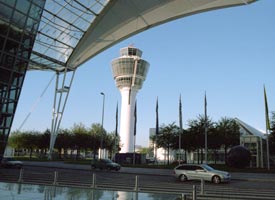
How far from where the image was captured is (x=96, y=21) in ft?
131

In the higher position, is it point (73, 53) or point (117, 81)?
point (117, 81)

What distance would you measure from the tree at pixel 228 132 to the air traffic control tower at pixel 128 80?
40.3 m


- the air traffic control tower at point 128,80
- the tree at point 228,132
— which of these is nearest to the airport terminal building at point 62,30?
the tree at point 228,132

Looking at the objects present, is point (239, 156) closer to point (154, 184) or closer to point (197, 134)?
point (197, 134)

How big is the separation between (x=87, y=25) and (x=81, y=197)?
1237 inches

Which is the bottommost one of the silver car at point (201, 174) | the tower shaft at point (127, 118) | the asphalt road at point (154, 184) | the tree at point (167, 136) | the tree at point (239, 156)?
the asphalt road at point (154, 184)

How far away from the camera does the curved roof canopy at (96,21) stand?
36031 millimetres

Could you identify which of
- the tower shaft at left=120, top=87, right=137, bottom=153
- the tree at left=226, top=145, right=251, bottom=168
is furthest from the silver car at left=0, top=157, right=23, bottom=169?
the tower shaft at left=120, top=87, right=137, bottom=153

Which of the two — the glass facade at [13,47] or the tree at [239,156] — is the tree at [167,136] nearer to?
the tree at [239,156]

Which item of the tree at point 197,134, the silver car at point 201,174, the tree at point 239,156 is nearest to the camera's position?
the silver car at point 201,174

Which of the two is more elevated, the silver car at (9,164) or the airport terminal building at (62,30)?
the airport terminal building at (62,30)

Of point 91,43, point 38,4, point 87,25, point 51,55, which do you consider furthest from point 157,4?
point 51,55

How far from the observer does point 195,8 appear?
120 feet

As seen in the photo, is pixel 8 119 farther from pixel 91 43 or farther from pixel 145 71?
pixel 145 71
